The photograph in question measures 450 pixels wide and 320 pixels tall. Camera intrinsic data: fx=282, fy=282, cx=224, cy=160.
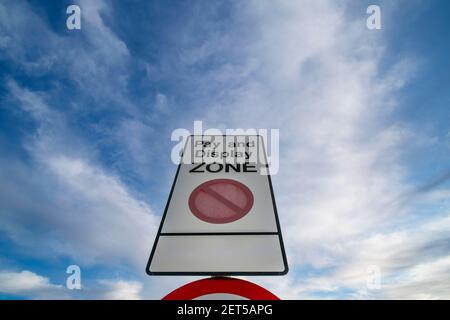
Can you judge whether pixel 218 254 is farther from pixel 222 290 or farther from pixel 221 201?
pixel 221 201

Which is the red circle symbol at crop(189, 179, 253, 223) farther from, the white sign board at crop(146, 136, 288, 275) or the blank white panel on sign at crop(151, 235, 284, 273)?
the blank white panel on sign at crop(151, 235, 284, 273)

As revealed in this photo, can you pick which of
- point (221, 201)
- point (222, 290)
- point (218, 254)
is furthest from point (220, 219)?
point (222, 290)

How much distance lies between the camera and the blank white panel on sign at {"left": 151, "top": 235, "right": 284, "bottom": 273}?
156 cm

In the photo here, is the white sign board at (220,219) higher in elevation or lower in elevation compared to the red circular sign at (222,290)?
higher

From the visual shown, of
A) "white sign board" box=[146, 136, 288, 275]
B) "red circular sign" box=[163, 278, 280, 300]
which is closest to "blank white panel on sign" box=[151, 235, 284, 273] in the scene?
"white sign board" box=[146, 136, 288, 275]

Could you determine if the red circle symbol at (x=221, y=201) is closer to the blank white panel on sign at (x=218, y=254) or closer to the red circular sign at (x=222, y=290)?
the blank white panel on sign at (x=218, y=254)

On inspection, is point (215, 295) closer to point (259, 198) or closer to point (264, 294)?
point (264, 294)

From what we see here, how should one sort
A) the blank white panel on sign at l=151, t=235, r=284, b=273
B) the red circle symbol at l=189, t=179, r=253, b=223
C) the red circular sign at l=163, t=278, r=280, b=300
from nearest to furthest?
the red circular sign at l=163, t=278, r=280, b=300 < the blank white panel on sign at l=151, t=235, r=284, b=273 < the red circle symbol at l=189, t=179, r=253, b=223

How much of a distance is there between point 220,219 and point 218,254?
24 cm

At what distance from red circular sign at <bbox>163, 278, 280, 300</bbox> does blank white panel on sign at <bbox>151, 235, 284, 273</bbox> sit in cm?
10

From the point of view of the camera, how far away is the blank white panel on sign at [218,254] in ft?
5.13

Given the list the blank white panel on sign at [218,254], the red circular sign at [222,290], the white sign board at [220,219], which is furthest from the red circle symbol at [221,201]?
the red circular sign at [222,290]

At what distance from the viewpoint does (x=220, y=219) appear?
5.90 feet
